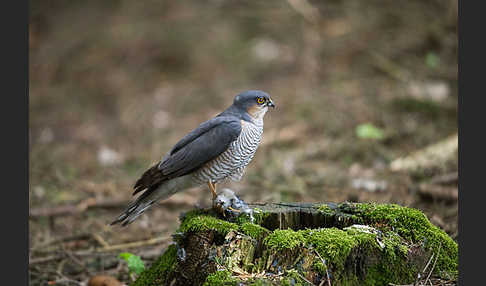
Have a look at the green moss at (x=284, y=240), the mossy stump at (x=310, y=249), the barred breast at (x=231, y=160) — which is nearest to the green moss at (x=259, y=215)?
the mossy stump at (x=310, y=249)

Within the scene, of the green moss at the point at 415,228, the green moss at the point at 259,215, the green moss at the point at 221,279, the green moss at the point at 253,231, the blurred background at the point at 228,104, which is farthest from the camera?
the blurred background at the point at 228,104

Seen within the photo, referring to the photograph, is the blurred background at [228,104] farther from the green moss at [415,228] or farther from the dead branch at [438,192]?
the green moss at [415,228]

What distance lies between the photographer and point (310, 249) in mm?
2781

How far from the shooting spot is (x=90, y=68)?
12.4 meters

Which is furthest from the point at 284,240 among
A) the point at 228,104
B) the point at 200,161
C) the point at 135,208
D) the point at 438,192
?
the point at 228,104

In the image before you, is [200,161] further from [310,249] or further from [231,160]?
[310,249]

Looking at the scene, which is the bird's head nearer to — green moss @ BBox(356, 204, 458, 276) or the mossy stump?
the mossy stump

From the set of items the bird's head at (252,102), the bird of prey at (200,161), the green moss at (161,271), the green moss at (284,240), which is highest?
the bird's head at (252,102)

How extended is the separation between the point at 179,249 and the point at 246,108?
1.68 meters

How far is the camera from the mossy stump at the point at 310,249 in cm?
277

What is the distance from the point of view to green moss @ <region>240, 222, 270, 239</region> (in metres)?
2.98

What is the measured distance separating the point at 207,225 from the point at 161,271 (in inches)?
24.2

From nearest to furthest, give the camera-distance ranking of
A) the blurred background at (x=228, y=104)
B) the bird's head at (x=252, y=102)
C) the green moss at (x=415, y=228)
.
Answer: the green moss at (x=415, y=228) → the bird's head at (x=252, y=102) → the blurred background at (x=228, y=104)

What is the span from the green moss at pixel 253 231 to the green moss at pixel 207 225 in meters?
0.06
